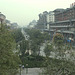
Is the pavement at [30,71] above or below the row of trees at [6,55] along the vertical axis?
below

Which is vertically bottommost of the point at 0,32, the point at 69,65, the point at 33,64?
the point at 33,64

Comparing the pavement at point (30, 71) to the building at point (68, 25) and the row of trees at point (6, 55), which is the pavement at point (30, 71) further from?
the building at point (68, 25)

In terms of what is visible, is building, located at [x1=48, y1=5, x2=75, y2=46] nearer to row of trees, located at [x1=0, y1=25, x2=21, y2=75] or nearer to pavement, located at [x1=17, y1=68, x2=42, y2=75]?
pavement, located at [x1=17, y1=68, x2=42, y2=75]

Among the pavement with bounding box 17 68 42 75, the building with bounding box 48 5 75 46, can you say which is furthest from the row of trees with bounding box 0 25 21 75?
the building with bounding box 48 5 75 46

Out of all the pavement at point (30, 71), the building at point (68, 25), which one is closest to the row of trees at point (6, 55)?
the pavement at point (30, 71)

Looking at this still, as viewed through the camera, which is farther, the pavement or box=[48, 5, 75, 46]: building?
box=[48, 5, 75, 46]: building

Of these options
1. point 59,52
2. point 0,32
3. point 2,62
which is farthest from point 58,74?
point 0,32

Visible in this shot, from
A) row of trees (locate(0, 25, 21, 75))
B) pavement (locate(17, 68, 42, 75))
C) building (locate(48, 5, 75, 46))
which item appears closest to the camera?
row of trees (locate(0, 25, 21, 75))

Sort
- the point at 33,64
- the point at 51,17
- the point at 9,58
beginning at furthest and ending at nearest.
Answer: the point at 51,17, the point at 33,64, the point at 9,58

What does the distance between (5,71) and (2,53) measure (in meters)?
1.19

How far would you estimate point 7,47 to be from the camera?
8414 mm

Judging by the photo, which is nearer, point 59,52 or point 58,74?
point 58,74

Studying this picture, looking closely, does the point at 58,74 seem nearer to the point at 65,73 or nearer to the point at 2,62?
the point at 65,73

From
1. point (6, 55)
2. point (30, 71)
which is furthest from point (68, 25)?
point (6, 55)
